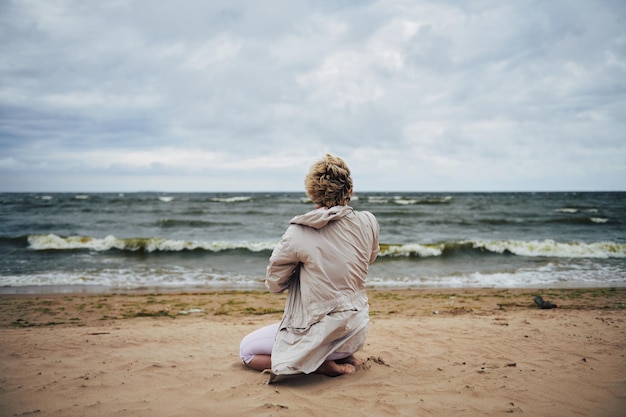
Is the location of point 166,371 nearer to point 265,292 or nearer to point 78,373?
point 78,373

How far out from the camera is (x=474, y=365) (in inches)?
151

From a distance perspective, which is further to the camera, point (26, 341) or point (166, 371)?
point (26, 341)

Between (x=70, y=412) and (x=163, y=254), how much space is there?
13.9 meters

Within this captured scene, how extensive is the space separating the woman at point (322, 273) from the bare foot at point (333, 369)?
223mm

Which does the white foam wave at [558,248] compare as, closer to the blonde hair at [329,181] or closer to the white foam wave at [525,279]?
the white foam wave at [525,279]

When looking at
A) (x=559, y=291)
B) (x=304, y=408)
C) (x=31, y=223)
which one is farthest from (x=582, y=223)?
(x=31, y=223)

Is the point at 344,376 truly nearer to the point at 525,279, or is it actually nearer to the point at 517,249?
the point at 525,279

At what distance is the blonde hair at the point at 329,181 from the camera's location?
3.00 m

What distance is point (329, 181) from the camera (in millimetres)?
2994

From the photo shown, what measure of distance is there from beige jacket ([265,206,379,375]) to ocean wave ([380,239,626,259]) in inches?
500

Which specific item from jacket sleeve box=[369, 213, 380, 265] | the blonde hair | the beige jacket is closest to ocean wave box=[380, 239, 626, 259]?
jacket sleeve box=[369, 213, 380, 265]

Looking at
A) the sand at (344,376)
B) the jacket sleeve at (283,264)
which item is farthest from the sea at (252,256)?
the jacket sleeve at (283,264)

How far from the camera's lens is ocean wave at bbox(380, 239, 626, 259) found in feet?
51.3

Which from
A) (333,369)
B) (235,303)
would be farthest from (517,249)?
(333,369)
